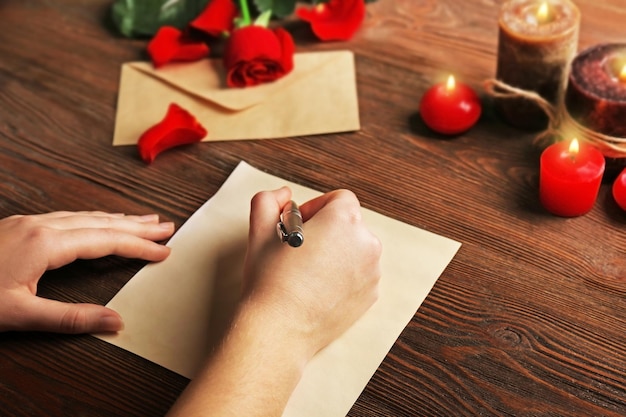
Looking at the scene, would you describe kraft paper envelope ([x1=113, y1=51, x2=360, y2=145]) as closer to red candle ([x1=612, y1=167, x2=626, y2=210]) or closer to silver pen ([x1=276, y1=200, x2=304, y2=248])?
silver pen ([x1=276, y1=200, x2=304, y2=248])

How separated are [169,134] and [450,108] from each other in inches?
15.4

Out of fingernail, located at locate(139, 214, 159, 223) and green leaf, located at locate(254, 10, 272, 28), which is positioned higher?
green leaf, located at locate(254, 10, 272, 28)

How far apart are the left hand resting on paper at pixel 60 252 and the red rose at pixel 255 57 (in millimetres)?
305

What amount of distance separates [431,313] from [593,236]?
0.23 meters

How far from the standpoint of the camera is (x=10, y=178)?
105 cm

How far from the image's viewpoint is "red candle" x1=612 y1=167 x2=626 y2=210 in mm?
913

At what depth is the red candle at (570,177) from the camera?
89cm

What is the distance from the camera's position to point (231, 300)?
0.87 metres

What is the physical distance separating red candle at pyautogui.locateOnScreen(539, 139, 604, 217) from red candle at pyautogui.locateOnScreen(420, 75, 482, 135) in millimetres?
139

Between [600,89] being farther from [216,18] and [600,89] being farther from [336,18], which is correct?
[216,18]

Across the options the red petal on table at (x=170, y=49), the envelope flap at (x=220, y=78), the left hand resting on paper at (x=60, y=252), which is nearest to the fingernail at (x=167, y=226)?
the left hand resting on paper at (x=60, y=252)

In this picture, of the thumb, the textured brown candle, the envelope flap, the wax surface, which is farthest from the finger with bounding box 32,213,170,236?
the textured brown candle

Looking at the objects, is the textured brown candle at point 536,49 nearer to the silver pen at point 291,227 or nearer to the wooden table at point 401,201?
the wooden table at point 401,201

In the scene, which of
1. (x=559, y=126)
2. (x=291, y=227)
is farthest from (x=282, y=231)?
(x=559, y=126)
